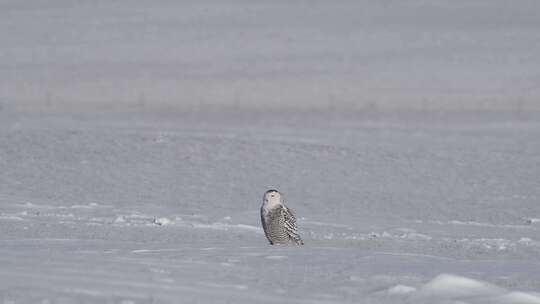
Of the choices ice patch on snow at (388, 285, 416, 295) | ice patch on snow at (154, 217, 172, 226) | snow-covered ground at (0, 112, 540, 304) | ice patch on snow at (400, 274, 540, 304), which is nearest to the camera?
ice patch on snow at (400, 274, 540, 304)

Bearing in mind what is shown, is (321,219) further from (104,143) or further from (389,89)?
(389,89)

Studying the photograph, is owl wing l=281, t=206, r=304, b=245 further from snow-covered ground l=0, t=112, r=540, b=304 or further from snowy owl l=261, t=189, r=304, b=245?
snow-covered ground l=0, t=112, r=540, b=304

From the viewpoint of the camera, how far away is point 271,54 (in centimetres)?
3434

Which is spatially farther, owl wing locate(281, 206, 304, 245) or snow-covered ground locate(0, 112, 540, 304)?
owl wing locate(281, 206, 304, 245)

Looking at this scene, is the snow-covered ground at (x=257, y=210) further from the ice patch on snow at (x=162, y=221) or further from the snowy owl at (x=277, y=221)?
the snowy owl at (x=277, y=221)

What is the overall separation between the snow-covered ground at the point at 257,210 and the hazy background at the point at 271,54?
551 cm

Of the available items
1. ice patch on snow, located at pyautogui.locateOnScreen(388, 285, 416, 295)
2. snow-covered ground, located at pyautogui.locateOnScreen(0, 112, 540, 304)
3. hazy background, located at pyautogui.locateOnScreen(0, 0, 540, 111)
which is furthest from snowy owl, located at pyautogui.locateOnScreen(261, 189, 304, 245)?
hazy background, located at pyautogui.locateOnScreen(0, 0, 540, 111)

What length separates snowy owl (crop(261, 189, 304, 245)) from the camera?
822 cm

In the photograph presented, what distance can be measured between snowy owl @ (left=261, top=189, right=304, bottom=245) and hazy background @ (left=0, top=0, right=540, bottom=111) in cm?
1766

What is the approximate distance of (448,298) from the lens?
4.80m

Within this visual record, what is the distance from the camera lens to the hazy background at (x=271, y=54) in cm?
2923

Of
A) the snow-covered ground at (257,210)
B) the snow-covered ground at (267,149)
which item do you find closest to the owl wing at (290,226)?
the snow-covered ground at (267,149)

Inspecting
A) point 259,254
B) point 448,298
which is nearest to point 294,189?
point 259,254

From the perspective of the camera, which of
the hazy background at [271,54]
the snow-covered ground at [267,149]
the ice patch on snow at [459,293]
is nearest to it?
the ice patch on snow at [459,293]
